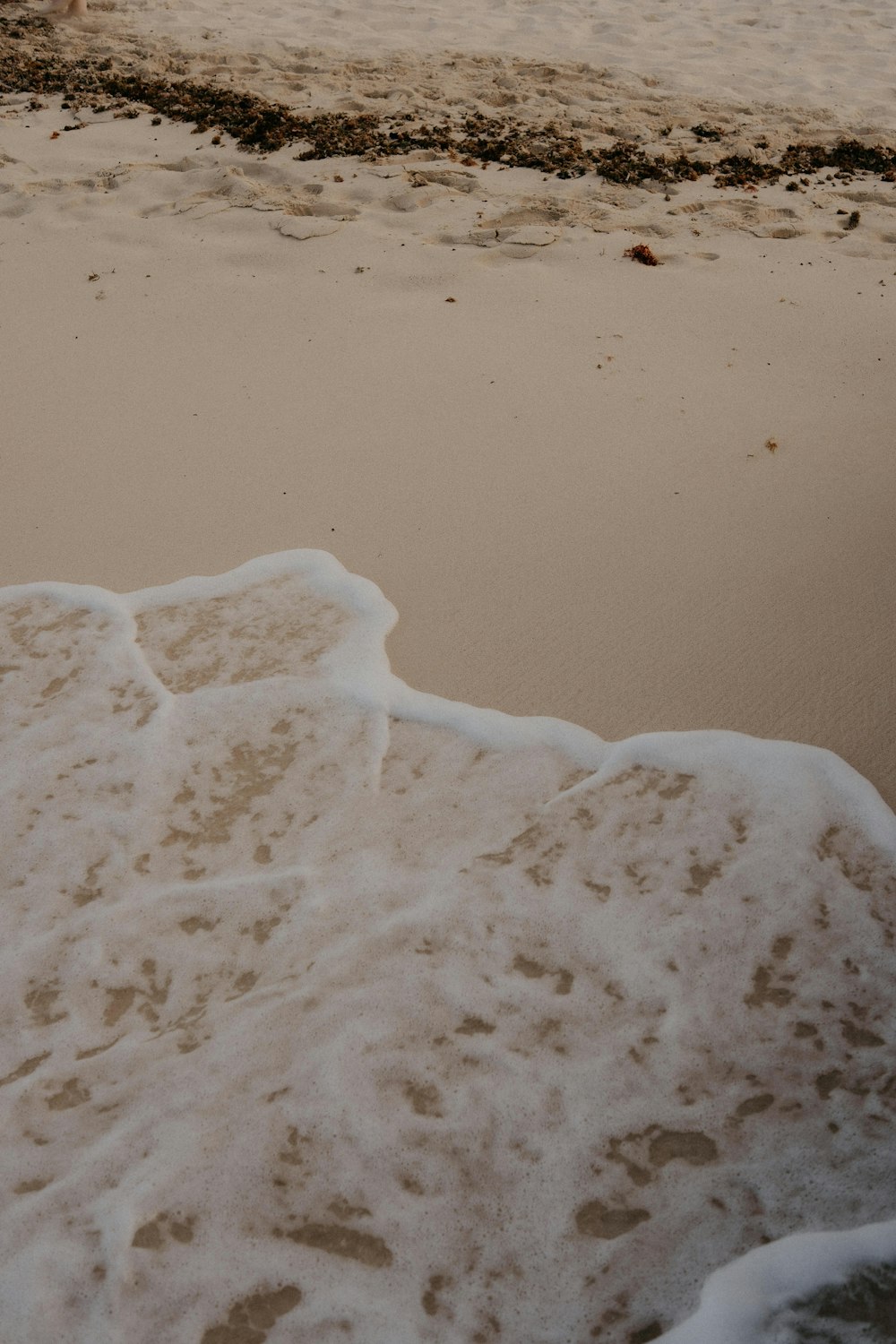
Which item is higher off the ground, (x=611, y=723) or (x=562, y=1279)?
(x=611, y=723)

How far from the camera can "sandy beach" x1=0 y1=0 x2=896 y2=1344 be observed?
136cm

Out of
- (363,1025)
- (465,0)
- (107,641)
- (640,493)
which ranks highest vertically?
(465,0)

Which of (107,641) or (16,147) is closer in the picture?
(107,641)

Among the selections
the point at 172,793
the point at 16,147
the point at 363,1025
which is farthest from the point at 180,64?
the point at 363,1025

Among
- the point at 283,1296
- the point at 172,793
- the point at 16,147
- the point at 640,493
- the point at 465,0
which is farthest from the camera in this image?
the point at 465,0

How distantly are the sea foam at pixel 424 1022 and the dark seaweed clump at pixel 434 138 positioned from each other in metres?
3.36

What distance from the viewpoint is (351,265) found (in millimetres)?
3764

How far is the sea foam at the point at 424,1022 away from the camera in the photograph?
51.3 inches

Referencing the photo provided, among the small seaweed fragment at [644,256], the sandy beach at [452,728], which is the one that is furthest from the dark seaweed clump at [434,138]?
the small seaweed fragment at [644,256]

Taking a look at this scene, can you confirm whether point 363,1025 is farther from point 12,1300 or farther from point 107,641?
point 107,641

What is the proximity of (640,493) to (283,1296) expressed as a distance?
6.84 feet

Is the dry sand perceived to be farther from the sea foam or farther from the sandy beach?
the sea foam

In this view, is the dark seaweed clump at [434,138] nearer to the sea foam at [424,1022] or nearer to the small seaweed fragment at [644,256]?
the small seaweed fragment at [644,256]

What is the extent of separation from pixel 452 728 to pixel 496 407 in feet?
4.38
